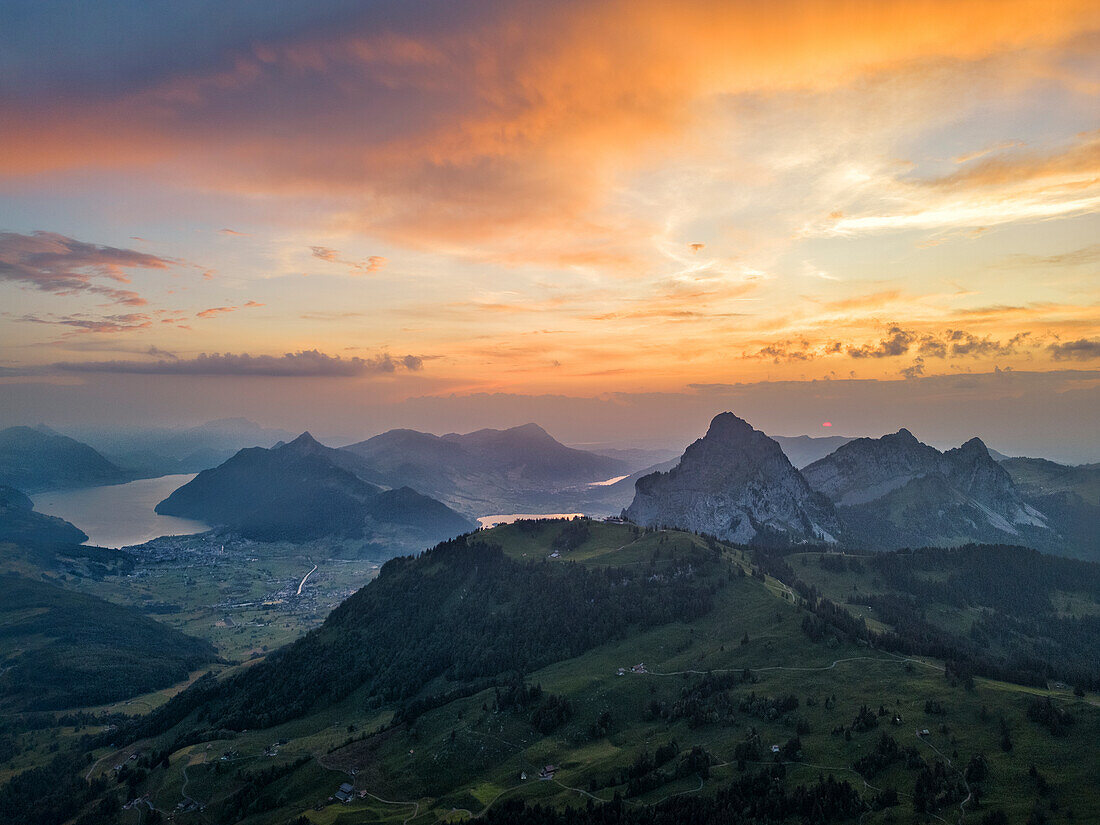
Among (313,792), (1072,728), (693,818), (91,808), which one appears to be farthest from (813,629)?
(91,808)

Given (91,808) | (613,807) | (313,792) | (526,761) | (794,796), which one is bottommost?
(91,808)

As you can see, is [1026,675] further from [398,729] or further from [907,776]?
[398,729]

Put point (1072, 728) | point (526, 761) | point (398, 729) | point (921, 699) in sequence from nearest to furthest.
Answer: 1. point (1072, 728)
2. point (921, 699)
3. point (526, 761)
4. point (398, 729)

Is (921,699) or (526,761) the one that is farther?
(526,761)

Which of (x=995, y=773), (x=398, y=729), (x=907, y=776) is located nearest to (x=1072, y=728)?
(x=995, y=773)

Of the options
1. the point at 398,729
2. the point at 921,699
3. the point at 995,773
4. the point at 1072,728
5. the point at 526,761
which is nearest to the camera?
the point at 995,773

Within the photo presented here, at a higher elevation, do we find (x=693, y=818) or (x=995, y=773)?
(x=995, y=773)

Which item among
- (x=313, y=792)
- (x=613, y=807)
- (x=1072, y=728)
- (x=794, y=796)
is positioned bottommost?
(x=313, y=792)

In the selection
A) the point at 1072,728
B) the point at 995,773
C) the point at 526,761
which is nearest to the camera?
the point at 995,773

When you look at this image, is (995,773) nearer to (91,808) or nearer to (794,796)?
(794,796)
